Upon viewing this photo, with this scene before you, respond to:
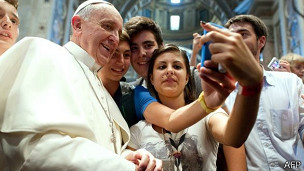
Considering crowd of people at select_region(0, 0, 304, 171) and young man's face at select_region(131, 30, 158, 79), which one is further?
young man's face at select_region(131, 30, 158, 79)

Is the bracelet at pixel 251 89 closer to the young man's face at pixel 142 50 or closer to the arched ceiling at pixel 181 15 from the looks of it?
the young man's face at pixel 142 50

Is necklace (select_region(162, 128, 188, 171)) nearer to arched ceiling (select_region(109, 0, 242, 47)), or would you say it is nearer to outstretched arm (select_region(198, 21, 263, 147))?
outstretched arm (select_region(198, 21, 263, 147))

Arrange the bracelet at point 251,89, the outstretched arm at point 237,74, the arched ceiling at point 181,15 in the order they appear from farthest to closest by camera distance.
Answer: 1. the arched ceiling at point 181,15
2. the bracelet at point 251,89
3. the outstretched arm at point 237,74

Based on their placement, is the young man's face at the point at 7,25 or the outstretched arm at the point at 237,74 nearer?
the outstretched arm at the point at 237,74

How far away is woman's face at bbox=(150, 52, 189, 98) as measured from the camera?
2.10 metres

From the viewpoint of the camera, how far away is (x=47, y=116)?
4.32 ft

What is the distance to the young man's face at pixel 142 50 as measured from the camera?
2576 millimetres

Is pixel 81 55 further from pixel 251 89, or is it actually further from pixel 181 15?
pixel 181 15

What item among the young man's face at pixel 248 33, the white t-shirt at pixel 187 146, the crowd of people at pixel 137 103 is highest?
the young man's face at pixel 248 33

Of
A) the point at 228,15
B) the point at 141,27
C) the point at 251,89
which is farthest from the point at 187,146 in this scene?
the point at 228,15

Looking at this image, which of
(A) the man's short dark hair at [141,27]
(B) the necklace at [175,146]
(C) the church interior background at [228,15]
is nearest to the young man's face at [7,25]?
(A) the man's short dark hair at [141,27]

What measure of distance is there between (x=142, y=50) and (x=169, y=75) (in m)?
0.61

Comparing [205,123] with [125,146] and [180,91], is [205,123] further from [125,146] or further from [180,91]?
[125,146]

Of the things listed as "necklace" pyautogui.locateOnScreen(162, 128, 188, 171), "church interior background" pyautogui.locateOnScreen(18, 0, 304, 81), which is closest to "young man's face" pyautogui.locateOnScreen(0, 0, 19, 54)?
"necklace" pyautogui.locateOnScreen(162, 128, 188, 171)
